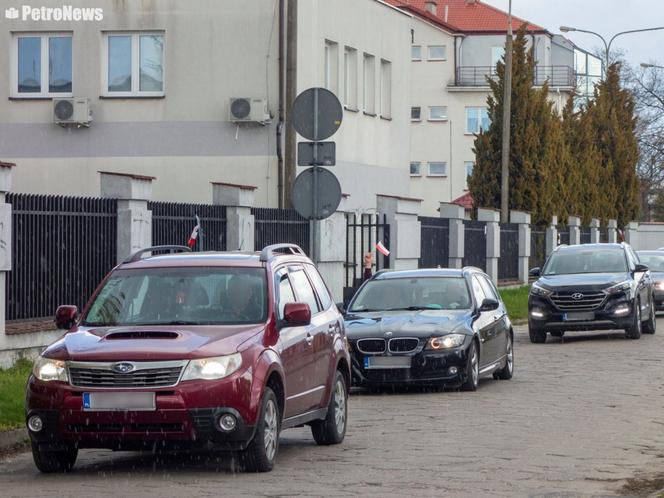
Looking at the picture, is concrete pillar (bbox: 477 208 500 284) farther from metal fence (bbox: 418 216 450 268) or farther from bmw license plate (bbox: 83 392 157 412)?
bmw license plate (bbox: 83 392 157 412)

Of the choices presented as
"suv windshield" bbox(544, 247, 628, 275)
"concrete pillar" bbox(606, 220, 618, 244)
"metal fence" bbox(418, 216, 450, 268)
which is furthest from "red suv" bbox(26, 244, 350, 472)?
"concrete pillar" bbox(606, 220, 618, 244)

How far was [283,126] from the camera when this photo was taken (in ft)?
110

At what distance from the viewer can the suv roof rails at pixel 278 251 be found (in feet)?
38.3

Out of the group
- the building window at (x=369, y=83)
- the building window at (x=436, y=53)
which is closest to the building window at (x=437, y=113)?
the building window at (x=436, y=53)

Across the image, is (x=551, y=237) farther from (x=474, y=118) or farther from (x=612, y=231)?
(x=474, y=118)

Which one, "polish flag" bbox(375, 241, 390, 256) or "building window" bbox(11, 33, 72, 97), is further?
"building window" bbox(11, 33, 72, 97)

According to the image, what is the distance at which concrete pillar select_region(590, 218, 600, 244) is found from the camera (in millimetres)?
58594

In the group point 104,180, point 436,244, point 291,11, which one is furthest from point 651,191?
point 104,180

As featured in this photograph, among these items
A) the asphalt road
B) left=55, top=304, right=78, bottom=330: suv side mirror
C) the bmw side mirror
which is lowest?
the asphalt road

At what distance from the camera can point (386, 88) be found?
41438mm

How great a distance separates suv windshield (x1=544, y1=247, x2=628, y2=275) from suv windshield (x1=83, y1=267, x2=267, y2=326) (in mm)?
15893

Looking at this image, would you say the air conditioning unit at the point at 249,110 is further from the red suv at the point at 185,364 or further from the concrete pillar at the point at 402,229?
the red suv at the point at 185,364

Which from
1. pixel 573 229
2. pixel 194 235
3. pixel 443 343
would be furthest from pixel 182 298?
pixel 573 229

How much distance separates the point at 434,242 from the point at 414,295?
1688 cm
